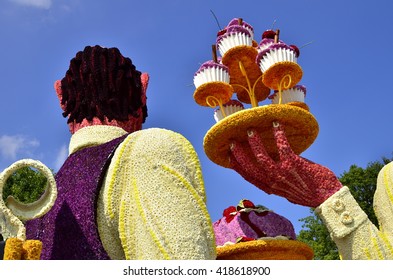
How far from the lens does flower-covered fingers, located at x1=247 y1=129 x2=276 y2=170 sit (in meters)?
5.64

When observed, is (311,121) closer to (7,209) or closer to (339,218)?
(339,218)

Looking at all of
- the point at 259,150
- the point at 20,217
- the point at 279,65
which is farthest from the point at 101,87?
the point at 279,65

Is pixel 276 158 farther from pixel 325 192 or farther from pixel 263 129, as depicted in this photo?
pixel 325 192

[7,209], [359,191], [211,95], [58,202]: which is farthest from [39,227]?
[359,191]

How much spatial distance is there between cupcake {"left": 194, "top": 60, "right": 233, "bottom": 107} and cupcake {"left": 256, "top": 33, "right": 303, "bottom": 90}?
427 mm

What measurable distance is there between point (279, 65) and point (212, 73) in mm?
721

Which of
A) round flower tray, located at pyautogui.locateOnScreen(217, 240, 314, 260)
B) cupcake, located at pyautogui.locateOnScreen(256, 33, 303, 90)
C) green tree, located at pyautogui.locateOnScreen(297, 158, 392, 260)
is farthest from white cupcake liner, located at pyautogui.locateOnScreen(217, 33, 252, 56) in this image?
green tree, located at pyautogui.locateOnScreen(297, 158, 392, 260)

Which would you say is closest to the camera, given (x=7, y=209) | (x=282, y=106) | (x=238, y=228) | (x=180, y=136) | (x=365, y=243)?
(x=7, y=209)

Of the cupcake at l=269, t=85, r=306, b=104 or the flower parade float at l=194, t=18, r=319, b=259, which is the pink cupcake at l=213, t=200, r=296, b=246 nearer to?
the flower parade float at l=194, t=18, r=319, b=259

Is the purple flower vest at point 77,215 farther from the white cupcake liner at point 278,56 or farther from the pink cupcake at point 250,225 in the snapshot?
the white cupcake liner at point 278,56

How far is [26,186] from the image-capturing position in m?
15.6

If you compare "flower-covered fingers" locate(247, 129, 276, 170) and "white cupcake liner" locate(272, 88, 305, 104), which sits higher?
"white cupcake liner" locate(272, 88, 305, 104)
